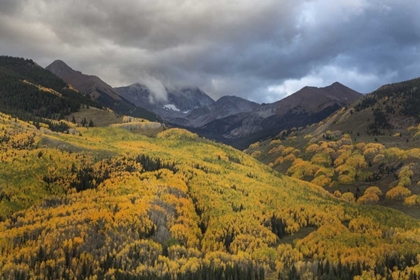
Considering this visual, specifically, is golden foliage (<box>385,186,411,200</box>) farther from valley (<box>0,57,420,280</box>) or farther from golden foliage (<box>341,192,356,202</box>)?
valley (<box>0,57,420,280</box>)

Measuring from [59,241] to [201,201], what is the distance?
84.2 feet

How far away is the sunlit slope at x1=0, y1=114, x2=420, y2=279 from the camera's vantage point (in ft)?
108

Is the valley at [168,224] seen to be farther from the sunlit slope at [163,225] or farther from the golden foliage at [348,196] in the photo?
the golden foliage at [348,196]

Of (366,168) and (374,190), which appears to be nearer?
(374,190)

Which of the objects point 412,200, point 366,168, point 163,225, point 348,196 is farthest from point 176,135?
point 163,225

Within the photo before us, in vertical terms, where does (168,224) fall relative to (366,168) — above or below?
below

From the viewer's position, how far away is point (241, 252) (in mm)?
39875

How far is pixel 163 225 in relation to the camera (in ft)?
143

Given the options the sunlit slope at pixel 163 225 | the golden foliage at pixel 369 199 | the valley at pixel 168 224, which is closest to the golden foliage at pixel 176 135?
the valley at pixel 168 224

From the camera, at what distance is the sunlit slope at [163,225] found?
3291cm

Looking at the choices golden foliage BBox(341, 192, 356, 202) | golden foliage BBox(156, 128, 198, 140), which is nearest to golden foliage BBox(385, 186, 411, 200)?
golden foliage BBox(341, 192, 356, 202)

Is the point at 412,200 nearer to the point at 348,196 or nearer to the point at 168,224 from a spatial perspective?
the point at 348,196

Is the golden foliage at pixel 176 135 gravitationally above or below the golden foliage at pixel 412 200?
above

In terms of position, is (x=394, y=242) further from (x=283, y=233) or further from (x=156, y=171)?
(x=156, y=171)
